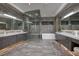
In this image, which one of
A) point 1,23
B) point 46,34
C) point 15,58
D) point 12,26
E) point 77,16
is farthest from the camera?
point 46,34

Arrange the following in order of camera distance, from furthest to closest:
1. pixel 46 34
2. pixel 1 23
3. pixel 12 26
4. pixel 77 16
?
1. pixel 46 34
2. pixel 12 26
3. pixel 1 23
4. pixel 77 16

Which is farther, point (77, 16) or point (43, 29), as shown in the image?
point (43, 29)

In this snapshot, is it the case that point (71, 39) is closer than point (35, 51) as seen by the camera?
No

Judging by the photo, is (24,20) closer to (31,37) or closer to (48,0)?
(31,37)

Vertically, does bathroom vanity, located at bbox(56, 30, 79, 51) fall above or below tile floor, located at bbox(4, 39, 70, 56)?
above

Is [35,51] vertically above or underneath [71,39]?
underneath

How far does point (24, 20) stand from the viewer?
3867mm

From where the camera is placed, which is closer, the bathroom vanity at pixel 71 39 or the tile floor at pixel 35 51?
the tile floor at pixel 35 51

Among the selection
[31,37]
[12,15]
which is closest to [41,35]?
[31,37]

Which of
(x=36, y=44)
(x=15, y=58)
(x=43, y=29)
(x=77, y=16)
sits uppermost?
(x=77, y=16)

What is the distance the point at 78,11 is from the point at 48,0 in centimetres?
179

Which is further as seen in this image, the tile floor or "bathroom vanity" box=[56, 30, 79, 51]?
Result: "bathroom vanity" box=[56, 30, 79, 51]

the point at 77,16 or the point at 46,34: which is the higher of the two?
the point at 77,16

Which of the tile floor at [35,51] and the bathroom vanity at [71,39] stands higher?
the bathroom vanity at [71,39]
